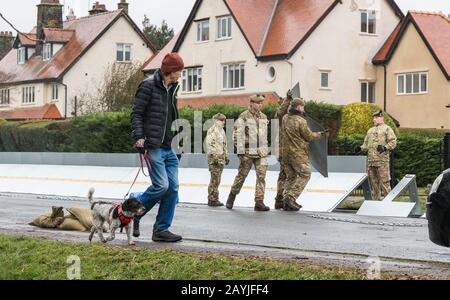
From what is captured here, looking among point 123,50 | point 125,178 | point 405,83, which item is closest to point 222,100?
point 405,83

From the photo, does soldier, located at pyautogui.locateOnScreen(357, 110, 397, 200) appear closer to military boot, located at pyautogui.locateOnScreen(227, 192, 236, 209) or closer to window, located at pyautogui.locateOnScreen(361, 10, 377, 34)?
military boot, located at pyautogui.locateOnScreen(227, 192, 236, 209)

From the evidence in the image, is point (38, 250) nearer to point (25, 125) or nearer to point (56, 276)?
point (56, 276)

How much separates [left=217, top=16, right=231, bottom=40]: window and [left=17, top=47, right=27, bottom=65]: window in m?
24.7

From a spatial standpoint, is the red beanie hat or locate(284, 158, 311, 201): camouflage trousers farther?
locate(284, 158, 311, 201): camouflage trousers

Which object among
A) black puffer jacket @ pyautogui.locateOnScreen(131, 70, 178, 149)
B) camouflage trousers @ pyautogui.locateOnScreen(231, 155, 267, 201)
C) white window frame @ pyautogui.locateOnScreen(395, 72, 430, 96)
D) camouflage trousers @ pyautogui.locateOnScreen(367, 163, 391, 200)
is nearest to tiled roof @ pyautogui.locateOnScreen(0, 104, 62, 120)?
white window frame @ pyautogui.locateOnScreen(395, 72, 430, 96)

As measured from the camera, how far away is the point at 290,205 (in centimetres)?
1897

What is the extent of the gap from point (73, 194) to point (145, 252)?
1525cm

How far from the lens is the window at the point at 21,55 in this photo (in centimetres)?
7700

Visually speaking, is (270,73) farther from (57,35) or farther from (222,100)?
(57,35)

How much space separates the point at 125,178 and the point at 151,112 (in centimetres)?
1467

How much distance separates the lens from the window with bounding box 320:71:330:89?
53125mm

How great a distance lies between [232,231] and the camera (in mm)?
14562

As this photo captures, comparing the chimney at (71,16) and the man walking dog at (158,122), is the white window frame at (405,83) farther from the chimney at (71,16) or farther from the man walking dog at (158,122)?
the man walking dog at (158,122)
